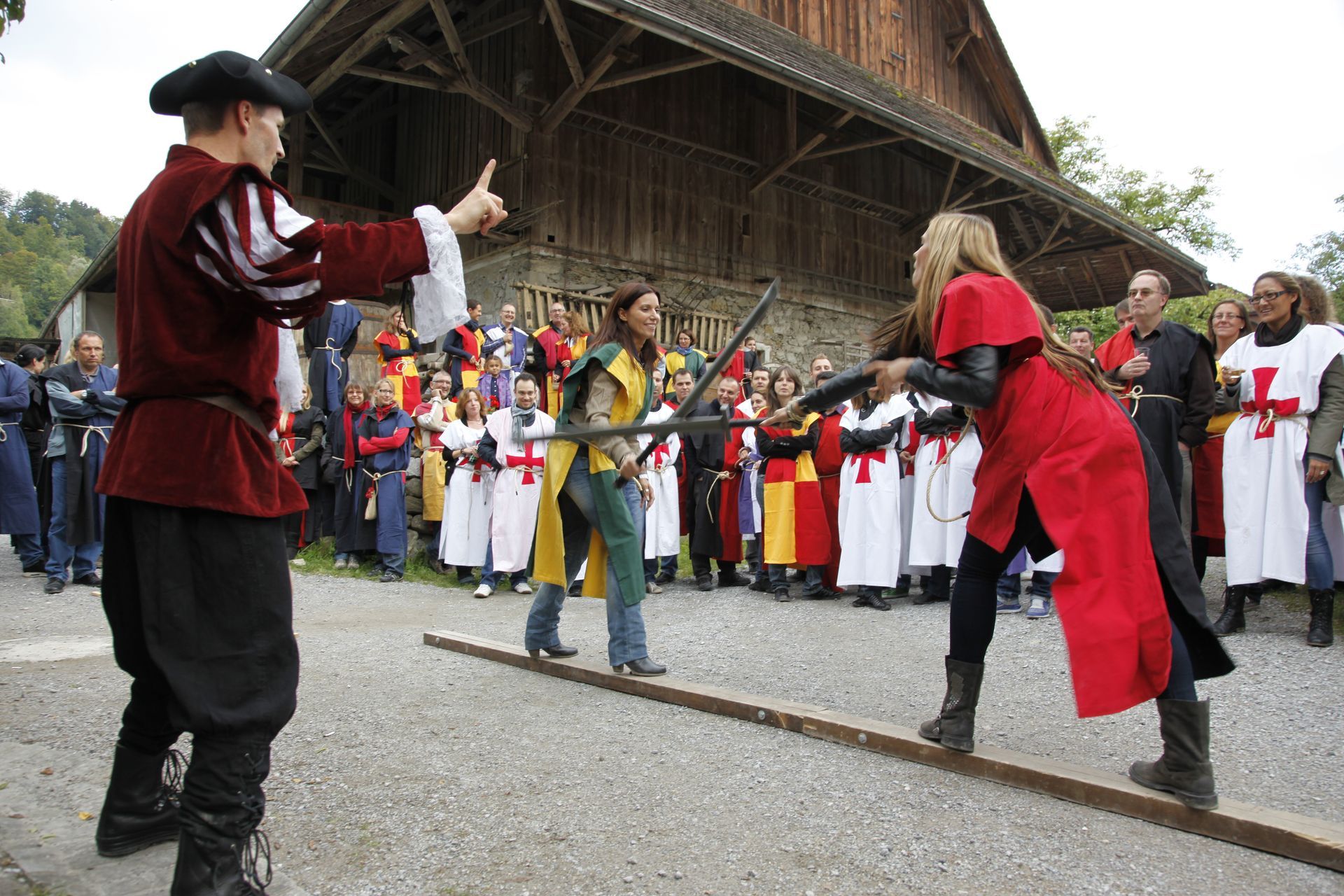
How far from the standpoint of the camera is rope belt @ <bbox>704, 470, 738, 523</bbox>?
8656mm

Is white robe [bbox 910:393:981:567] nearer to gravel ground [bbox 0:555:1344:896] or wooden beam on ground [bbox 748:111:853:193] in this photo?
gravel ground [bbox 0:555:1344:896]

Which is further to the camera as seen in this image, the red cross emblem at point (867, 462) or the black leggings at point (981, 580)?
the red cross emblem at point (867, 462)

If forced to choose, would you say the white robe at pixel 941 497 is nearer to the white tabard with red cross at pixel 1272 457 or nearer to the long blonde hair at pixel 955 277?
the white tabard with red cross at pixel 1272 457

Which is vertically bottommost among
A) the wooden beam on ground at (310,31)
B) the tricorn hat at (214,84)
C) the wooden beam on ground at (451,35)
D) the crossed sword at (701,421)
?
the crossed sword at (701,421)

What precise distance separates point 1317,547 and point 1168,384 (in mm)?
1270

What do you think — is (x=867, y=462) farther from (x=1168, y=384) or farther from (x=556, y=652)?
(x=556, y=652)

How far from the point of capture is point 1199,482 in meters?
6.50

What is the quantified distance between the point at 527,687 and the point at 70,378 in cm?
615

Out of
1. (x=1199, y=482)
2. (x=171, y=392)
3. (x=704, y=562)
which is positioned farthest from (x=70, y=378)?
(x=1199, y=482)

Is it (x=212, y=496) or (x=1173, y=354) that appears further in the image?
(x=1173, y=354)

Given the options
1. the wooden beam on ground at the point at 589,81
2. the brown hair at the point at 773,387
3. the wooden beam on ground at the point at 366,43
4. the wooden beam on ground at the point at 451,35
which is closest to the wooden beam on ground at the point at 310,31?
the wooden beam on ground at the point at 366,43

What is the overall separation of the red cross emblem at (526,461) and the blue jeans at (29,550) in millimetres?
4662

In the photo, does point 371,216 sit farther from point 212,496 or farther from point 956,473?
point 212,496

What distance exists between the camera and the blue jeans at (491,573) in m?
8.47
